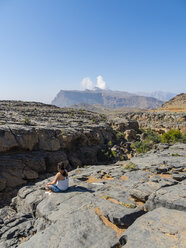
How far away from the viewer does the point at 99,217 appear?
486 centimetres

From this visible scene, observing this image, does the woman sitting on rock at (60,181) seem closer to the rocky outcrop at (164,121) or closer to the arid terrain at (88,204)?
the arid terrain at (88,204)

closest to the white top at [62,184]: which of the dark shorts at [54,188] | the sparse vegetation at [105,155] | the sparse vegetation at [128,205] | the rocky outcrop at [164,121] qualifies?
the dark shorts at [54,188]

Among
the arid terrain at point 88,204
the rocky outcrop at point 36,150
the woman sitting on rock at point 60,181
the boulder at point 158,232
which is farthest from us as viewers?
the rocky outcrop at point 36,150

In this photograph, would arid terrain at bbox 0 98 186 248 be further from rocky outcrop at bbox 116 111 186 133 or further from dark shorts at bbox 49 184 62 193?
rocky outcrop at bbox 116 111 186 133

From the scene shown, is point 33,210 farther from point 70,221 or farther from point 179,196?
point 179,196

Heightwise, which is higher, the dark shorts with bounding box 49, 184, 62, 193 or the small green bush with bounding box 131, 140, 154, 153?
the dark shorts with bounding box 49, 184, 62, 193

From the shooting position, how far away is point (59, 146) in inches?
623

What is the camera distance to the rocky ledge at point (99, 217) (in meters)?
3.76

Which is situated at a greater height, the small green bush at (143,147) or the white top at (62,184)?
the white top at (62,184)

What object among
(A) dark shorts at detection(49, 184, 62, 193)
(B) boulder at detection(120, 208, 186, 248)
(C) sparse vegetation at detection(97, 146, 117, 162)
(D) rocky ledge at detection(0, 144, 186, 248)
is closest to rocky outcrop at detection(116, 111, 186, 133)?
(C) sparse vegetation at detection(97, 146, 117, 162)

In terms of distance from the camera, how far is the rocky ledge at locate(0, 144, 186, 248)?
3.76 meters

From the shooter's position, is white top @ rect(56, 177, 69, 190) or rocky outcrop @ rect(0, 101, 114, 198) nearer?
white top @ rect(56, 177, 69, 190)

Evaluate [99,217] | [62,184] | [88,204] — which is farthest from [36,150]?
[99,217]

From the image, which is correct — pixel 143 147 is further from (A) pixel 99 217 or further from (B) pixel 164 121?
(A) pixel 99 217
